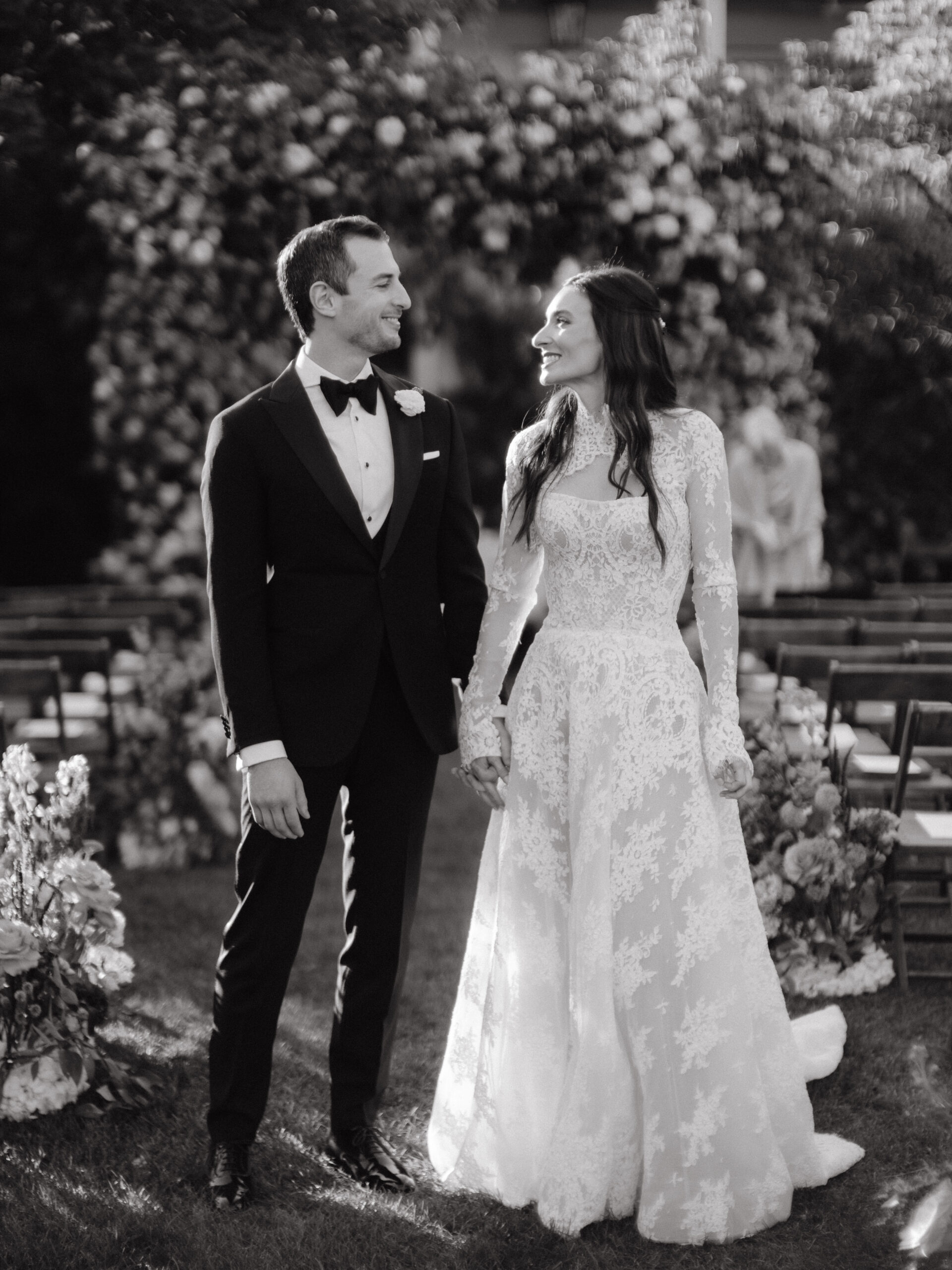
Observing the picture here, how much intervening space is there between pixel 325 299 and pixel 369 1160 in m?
1.90

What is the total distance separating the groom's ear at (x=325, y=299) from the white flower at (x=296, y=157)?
4778 millimetres

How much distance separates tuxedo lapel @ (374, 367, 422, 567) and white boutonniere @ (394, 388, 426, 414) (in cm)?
1

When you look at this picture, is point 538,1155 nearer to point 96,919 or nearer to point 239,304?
point 96,919

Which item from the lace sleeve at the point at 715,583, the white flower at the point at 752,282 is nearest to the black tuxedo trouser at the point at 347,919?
the lace sleeve at the point at 715,583

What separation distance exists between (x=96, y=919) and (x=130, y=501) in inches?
245

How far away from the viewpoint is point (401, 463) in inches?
118

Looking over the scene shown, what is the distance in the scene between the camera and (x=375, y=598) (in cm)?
297

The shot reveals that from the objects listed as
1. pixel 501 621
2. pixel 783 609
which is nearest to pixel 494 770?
pixel 501 621

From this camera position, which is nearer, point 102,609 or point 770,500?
point 102,609

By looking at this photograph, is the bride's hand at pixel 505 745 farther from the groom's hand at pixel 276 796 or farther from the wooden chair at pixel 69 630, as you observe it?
the wooden chair at pixel 69 630

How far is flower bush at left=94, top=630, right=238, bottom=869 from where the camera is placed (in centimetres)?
615

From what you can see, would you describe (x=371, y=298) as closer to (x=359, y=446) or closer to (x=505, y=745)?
(x=359, y=446)

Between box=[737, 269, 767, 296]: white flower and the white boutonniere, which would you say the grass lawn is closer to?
the white boutonniere

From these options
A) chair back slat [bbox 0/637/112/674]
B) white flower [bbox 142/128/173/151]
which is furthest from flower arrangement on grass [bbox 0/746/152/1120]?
white flower [bbox 142/128/173/151]
